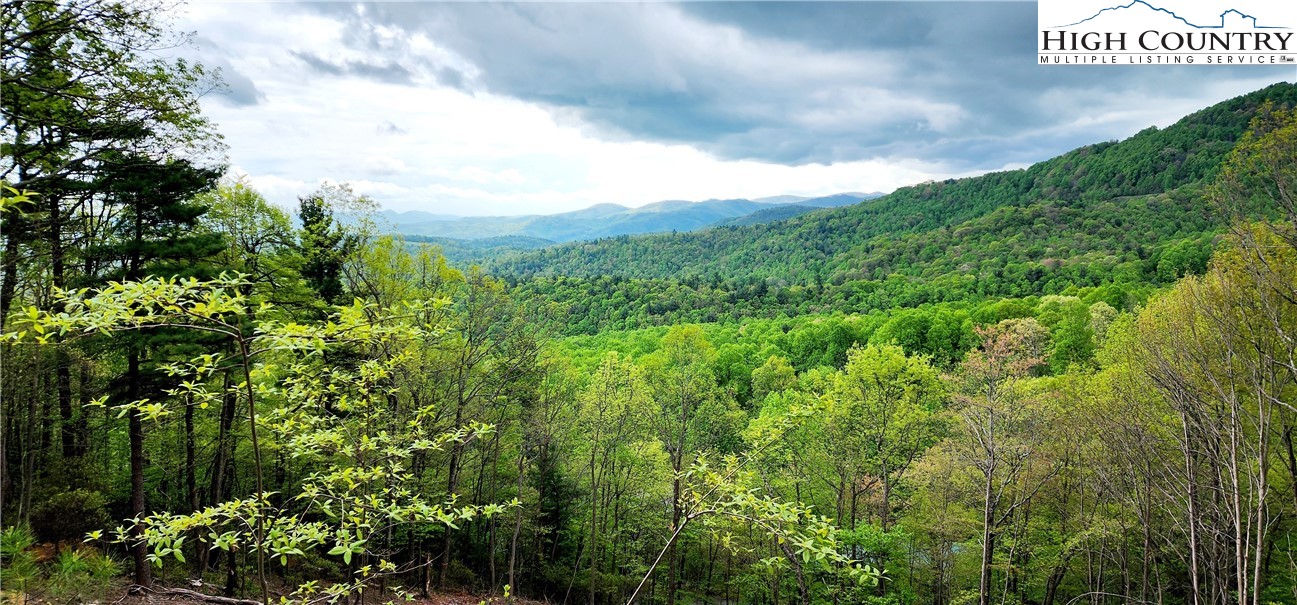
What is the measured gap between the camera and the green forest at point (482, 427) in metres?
4.71

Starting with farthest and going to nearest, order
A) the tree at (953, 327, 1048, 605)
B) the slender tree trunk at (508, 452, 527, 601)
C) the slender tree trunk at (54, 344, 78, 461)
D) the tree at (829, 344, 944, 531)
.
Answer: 1. the tree at (829, 344, 944, 531)
2. the slender tree trunk at (508, 452, 527, 601)
3. the tree at (953, 327, 1048, 605)
4. the slender tree trunk at (54, 344, 78, 461)

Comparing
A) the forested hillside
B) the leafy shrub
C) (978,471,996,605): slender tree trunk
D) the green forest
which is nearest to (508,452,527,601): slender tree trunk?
the green forest

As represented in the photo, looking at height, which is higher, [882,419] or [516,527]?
[882,419]

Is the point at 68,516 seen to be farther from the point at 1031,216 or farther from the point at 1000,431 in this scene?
the point at 1031,216

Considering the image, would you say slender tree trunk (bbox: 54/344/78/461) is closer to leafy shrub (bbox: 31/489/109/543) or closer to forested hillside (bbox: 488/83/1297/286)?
leafy shrub (bbox: 31/489/109/543)

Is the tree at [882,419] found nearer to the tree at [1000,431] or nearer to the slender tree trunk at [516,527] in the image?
the tree at [1000,431]

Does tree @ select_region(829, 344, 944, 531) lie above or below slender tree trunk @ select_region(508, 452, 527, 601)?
above

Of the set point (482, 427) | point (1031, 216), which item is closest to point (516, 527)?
→ point (482, 427)

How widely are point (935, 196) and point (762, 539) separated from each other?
198 metres

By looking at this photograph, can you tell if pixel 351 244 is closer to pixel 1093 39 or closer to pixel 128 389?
pixel 128 389

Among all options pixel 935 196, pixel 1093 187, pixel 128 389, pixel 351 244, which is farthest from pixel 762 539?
pixel 935 196

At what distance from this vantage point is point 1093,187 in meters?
150

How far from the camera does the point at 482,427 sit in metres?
5.25

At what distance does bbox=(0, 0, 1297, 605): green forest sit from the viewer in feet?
15.4
